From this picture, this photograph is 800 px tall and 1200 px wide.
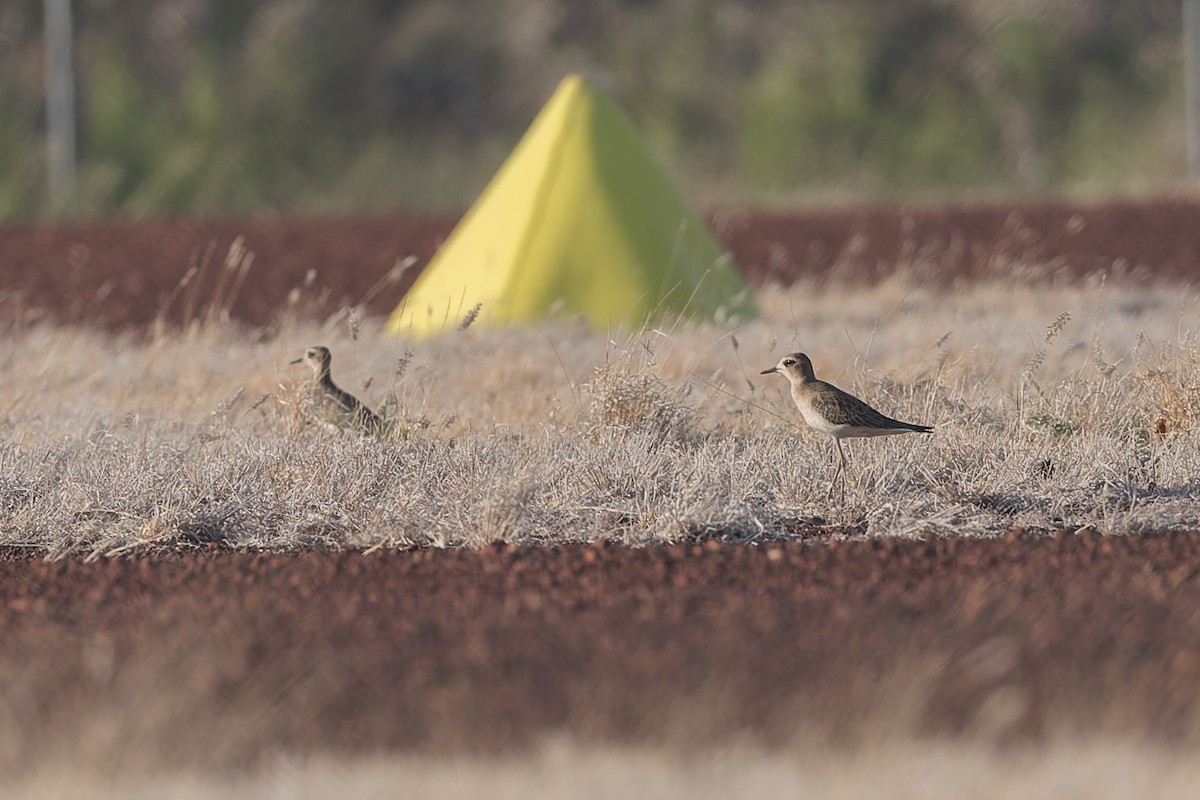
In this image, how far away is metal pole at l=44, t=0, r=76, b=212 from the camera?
93.4 feet

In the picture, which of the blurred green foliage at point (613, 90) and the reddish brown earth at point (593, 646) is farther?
the blurred green foliage at point (613, 90)

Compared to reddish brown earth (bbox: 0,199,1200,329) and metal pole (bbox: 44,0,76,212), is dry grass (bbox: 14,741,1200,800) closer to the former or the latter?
reddish brown earth (bbox: 0,199,1200,329)

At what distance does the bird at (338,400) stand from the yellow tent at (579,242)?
330cm

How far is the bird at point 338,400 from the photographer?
8.83 m

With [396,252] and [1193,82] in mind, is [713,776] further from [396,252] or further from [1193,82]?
[1193,82]

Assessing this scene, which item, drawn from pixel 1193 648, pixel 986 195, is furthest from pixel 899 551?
pixel 986 195

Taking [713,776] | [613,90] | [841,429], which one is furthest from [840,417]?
[613,90]

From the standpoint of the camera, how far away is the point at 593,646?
17.1 feet

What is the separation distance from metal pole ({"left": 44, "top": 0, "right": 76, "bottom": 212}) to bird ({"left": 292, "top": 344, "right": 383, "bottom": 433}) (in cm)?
2001

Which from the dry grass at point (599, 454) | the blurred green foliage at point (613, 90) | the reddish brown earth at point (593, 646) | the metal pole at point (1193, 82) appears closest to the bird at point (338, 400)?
the dry grass at point (599, 454)

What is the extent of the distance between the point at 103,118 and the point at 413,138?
1042 cm

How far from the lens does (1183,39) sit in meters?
38.1

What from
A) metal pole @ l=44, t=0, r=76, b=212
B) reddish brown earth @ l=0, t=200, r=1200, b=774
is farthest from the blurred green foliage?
reddish brown earth @ l=0, t=200, r=1200, b=774

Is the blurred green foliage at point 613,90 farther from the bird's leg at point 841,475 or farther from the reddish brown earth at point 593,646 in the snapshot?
the reddish brown earth at point 593,646
